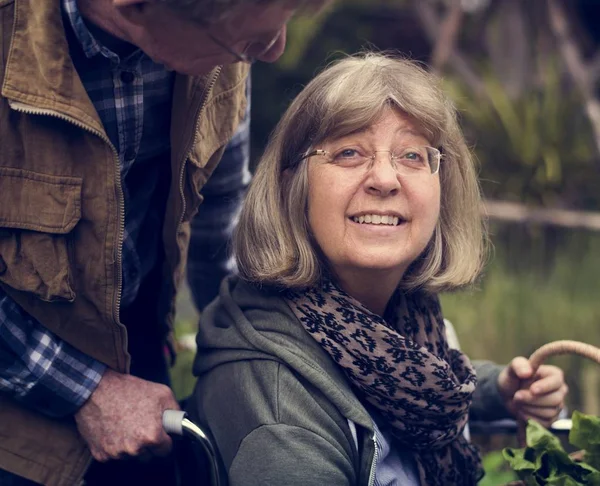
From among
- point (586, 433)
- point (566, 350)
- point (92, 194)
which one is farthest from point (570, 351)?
point (92, 194)

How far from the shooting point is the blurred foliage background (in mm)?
4246

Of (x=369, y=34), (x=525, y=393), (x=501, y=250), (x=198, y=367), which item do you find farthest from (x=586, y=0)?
(x=198, y=367)

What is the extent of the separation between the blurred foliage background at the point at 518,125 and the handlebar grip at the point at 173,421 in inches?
84.3

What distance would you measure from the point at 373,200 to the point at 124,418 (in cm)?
76

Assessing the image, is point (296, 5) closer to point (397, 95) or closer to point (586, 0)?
point (397, 95)

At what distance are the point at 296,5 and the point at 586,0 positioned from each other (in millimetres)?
6137

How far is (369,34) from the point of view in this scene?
784cm

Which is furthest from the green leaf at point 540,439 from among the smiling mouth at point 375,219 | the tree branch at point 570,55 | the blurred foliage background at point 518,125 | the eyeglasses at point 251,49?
the tree branch at point 570,55

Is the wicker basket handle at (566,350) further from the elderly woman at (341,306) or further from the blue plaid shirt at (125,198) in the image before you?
the blue plaid shirt at (125,198)

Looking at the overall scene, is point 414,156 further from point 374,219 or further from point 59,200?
point 59,200

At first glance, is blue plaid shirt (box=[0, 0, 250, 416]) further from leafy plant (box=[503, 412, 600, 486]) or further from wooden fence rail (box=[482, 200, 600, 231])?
wooden fence rail (box=[482, 200, 600, 231])

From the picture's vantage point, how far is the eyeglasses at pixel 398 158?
2.10m

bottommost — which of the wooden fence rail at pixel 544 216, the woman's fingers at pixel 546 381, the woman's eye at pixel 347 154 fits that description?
the wooden fence rail at pixel 544 216

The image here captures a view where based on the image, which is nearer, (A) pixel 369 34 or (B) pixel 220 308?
(B) pixel 220 308
